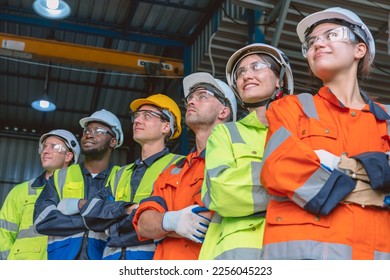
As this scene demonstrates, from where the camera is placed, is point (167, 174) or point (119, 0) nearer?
point (167, 174)

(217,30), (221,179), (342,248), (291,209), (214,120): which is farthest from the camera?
(217,30)

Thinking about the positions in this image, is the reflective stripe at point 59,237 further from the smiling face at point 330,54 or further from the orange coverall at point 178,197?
the smiling face at point 330,54

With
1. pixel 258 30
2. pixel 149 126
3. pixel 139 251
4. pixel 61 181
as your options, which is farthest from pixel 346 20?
pixel 258 30

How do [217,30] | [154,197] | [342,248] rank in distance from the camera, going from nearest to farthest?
[342,248] < [154,197] < [217,30]

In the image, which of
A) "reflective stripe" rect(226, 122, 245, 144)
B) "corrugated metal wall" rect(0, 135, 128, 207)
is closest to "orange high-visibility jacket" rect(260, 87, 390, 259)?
"reflective stripe" rect(226, 122, 245, 144)

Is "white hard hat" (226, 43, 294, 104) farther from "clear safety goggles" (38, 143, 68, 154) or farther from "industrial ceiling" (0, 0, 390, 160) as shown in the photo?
"industrial ceiling" (0, 0, 390, 160)

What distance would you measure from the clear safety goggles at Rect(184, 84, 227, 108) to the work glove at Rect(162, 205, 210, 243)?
119 centimetres

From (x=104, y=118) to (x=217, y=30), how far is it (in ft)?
14.7

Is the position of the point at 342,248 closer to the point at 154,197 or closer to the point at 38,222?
the point at 154,197

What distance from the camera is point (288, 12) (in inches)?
315

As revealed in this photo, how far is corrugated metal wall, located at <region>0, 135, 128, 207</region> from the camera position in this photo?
56.1 ft

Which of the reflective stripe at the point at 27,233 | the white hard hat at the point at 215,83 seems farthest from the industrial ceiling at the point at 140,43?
the reflective stripe at the point at 27,233

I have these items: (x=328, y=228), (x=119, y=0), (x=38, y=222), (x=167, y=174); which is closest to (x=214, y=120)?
(x=167, y=174)
